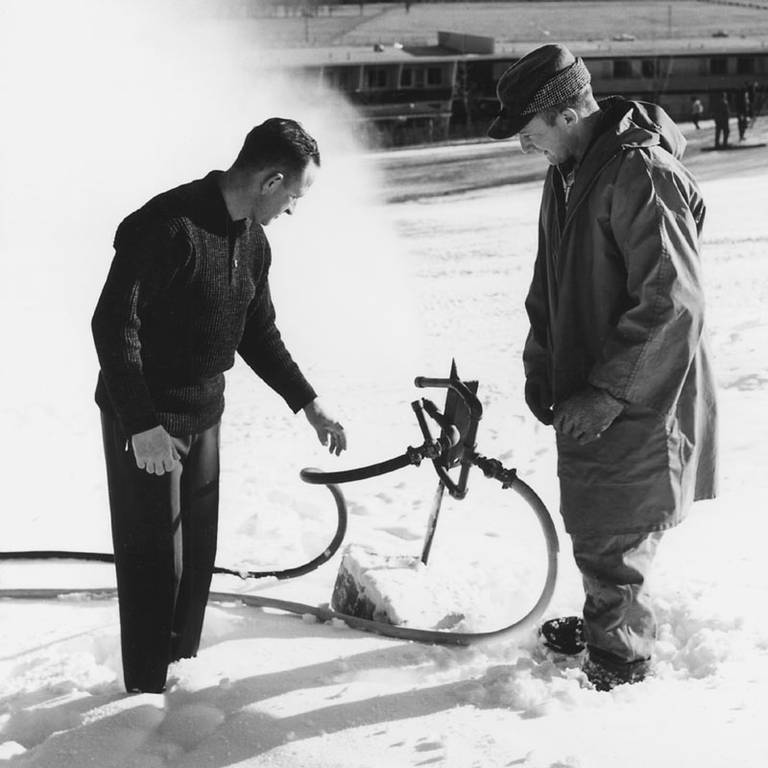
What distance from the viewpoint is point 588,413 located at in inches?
80.4

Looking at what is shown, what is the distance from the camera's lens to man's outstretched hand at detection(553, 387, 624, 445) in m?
2.03

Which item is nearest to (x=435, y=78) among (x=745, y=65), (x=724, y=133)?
(x=745, y=65)

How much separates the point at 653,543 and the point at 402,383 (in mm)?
3163

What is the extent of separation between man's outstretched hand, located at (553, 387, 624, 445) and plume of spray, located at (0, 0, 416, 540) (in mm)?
2168

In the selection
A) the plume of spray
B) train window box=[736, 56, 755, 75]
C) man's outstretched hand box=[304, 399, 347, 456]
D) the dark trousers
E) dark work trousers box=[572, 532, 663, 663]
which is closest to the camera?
dark work trousers box=[572, 532, 663, 663]

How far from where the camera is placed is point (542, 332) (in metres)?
2.39

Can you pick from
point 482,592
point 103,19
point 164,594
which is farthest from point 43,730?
point 103,19

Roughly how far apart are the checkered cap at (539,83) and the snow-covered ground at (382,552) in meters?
1.17

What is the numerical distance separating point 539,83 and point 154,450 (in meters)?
1.03

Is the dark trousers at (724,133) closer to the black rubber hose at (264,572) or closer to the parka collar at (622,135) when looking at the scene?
the black rubber hose at (264,572)

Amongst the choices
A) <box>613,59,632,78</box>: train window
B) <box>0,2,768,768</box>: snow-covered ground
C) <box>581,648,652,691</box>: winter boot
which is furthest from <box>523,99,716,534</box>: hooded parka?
<box>613,59,632,78</box>: train window

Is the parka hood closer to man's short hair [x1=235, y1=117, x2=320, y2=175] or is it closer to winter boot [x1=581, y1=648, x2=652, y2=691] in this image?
man's short hair [x1=235, y1=117, x2=320, y2=175]

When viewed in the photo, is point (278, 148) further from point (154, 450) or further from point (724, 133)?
point (724, 133)

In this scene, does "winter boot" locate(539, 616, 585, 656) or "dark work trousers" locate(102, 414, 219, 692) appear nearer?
"dark work trousers" locate(102, 414, 219, 692)
